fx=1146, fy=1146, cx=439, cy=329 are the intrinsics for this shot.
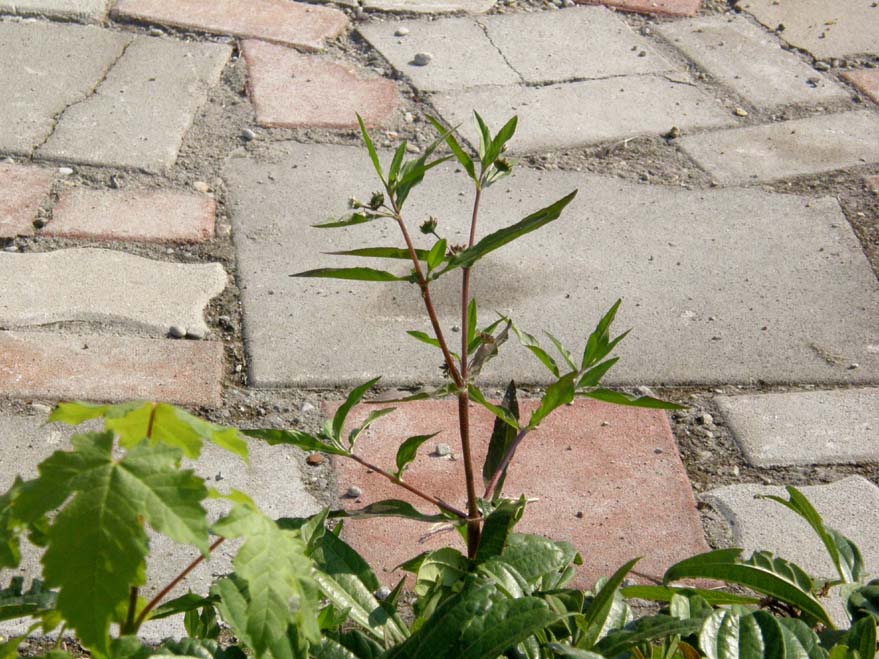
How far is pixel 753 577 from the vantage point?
1146mm

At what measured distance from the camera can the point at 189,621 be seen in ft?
3.64

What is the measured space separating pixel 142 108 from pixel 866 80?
2.11 m

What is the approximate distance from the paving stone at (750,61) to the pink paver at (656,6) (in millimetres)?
76

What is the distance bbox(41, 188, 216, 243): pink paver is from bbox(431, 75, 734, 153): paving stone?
770 mm

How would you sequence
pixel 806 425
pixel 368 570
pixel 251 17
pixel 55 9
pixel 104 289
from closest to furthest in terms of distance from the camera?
1. pixel 368 570
2. pixel 806 425
3. pixel 104 289
4. pixel 55 9
5. pixel 251 17

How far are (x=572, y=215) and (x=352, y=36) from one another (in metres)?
1.16

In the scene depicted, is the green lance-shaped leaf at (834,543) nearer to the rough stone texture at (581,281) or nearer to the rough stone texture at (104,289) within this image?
the rough stone texture at (581,281)

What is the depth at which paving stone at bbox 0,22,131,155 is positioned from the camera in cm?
286

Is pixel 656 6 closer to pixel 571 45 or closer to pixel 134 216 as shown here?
pixel 571 45

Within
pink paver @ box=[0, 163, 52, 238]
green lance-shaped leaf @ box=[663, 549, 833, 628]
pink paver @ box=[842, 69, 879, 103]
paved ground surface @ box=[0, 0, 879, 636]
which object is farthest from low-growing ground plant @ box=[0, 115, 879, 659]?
pink paver @ box=[842, 69, 879, 103]

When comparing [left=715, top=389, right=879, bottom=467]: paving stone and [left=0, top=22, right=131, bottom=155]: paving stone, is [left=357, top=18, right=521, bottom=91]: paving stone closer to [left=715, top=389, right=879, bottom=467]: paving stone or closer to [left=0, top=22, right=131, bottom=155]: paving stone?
[left=0, top=22, right=131, bottom=155]: paving stone

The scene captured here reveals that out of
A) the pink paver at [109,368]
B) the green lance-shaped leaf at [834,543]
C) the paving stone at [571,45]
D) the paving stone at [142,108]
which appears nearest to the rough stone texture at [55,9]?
the paving stone at [142,108]

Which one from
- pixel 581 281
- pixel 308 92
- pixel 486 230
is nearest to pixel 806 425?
pixel 581 281

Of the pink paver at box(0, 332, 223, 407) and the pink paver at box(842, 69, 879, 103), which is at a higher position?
the pink paver at box(842, 69, 879, 103)
